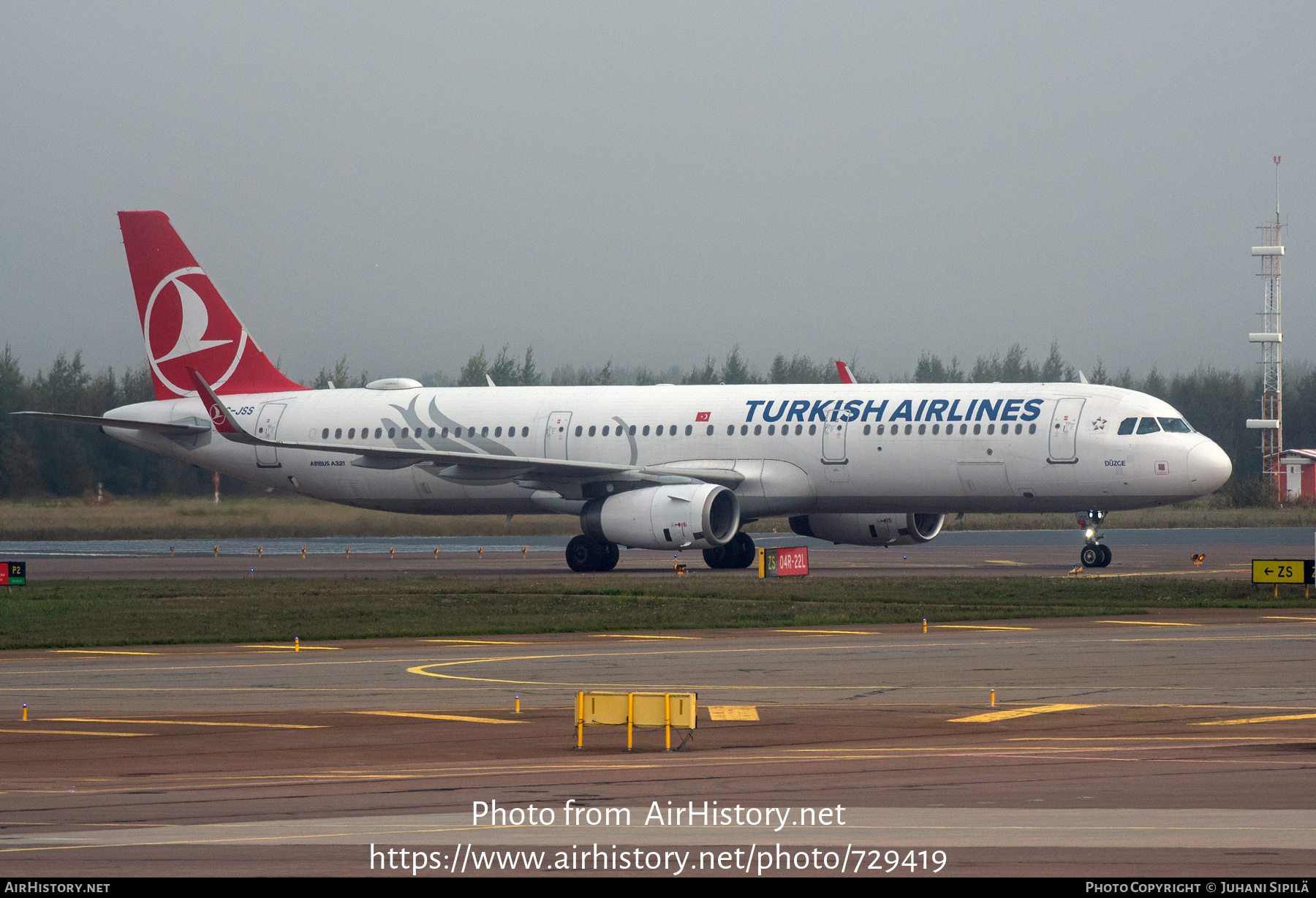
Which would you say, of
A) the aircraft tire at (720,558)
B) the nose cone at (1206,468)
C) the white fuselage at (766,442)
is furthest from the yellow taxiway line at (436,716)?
the aircraft tire at (720,558)

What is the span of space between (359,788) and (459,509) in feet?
106

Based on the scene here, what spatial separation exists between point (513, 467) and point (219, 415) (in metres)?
8.57

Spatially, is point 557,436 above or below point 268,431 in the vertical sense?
below

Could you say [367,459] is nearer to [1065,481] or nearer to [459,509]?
[459,509]

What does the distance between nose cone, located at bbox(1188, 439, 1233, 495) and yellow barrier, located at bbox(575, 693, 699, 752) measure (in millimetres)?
24149

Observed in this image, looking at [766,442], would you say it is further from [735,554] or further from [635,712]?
[635,712]

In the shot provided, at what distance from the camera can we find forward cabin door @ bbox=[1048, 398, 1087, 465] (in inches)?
1430

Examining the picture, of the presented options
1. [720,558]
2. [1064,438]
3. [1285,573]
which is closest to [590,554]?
[720,558]

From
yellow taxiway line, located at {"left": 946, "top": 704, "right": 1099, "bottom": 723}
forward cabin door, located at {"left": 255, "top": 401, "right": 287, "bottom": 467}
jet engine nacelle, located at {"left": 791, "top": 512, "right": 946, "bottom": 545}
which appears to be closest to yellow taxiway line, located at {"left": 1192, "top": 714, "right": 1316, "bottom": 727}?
yellow taxiway line, located at {"left": 946, "top": 704, "right": 1099, "bottom": 723}

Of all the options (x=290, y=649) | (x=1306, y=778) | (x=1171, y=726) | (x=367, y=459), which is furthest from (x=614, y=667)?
(x=367, y=459)

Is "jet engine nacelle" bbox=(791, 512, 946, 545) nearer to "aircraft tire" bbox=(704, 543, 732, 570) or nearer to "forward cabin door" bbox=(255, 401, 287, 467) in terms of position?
"aircraft tire" bbox=(704, 543, 732, 570)

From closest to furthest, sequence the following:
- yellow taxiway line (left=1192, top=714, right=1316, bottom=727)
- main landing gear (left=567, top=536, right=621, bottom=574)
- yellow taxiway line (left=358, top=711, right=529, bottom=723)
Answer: yellow taxiway line (left=1192, top=714, right=1316, bottom=727) → yellow taxiway line (left=358, top=711, right=529, bottom=723) → main landing gear (left=567, top=536, right=621, bottom=574)

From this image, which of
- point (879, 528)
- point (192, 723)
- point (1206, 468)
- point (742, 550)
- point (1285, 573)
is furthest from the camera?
point (879, 528)

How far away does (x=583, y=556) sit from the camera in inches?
1570
